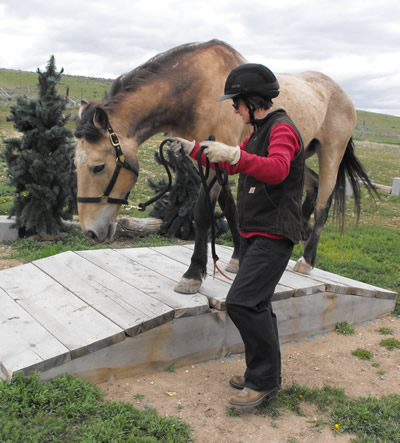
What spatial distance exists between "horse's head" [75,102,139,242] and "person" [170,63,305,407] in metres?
0.60

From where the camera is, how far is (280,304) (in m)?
4.11

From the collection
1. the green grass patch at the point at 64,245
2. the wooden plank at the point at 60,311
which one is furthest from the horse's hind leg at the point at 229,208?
the green grass patch at the point at 64,245

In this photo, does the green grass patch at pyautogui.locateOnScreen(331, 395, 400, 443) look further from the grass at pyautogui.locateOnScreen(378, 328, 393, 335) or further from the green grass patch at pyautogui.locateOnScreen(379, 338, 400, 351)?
the grass at pyautogui.locateOnScreen(378, 328, 393, 335)

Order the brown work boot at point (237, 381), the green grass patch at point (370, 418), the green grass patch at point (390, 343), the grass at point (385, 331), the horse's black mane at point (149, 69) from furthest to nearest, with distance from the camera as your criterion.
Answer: the grass at point (385, 331), the green grass patch at point (390, 343), the horse's black mane at point (149, 69), the brown work boot at point (237, 381), the green grass patch at point (370, 418)

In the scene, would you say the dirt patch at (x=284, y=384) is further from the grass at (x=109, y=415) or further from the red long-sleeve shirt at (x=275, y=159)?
the red long-sleeve shirt at (x=275, y=159)

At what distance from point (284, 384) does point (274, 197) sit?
5.22ft

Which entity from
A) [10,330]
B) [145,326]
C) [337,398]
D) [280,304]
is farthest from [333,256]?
[10,330]

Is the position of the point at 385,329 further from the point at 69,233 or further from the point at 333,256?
the point at 69,233

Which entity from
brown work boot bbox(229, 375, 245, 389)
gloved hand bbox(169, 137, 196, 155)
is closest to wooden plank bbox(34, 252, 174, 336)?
brown work boot bbox(229, 375, 245, 389)

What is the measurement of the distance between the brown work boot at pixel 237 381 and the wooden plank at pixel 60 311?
0.88 meters

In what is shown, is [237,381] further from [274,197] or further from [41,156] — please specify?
[41,156]

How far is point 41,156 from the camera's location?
6238mm

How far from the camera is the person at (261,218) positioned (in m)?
2.72

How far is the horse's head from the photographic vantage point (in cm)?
322
